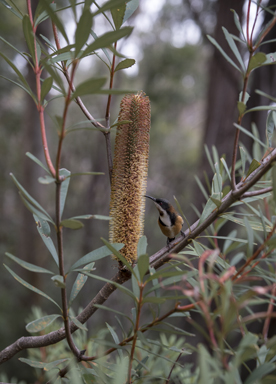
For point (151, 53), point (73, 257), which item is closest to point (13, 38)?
point (151, 53)

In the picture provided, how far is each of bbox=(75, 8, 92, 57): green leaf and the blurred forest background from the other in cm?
146

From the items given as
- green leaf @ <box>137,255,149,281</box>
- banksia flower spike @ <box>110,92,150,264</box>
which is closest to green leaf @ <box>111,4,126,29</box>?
banksia flower spike @ <box>110,92,150,264</box>

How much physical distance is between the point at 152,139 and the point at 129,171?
184 inches

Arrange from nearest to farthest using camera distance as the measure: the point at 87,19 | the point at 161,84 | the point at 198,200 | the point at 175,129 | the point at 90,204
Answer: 1. the point at 87,19
2. the point at 198,200
3. the point at 90,204
4. the point at 161,84
5. the point at 175,129

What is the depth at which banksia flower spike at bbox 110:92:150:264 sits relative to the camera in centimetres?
50

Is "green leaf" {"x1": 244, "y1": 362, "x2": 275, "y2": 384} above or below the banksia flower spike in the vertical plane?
below

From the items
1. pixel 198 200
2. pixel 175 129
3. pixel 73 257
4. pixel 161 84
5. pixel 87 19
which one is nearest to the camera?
pixel 87 19

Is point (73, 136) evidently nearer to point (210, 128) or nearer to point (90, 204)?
point (90, 204)

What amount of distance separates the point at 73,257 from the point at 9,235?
94 centimetres

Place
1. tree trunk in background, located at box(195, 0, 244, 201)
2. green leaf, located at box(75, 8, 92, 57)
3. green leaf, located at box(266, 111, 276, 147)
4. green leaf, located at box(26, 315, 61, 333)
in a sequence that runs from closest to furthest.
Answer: green leaf, located at box(75, 8, 92, 57) < green leaf, located at box(26, 315, 61, 333) < green leaf, located at box(266, 111, 276, 147) < tree trunk in background, located at box(195, 0, 244, 201)

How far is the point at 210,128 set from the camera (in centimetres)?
188

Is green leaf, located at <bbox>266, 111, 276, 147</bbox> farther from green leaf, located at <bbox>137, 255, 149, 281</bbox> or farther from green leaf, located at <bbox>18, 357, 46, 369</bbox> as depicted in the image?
green leaf, located at <bbox>18, 357, 46, 369</bbox>

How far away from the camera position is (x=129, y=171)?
1.69 feet

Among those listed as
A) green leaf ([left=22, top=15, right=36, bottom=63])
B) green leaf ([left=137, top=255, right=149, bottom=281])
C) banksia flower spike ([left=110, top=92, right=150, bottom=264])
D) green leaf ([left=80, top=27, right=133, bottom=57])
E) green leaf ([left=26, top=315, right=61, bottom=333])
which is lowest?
green leaf ([left=26, top=315, right=61, bottom=333])
